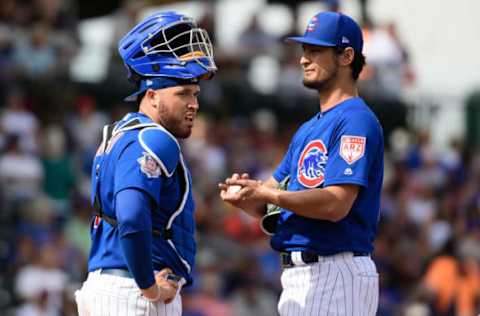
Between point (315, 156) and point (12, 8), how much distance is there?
902cm

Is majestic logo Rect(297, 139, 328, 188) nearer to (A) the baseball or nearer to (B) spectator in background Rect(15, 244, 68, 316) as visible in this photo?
(A) the baseball

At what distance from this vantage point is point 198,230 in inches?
533

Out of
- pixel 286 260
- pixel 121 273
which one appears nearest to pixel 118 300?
pixel 121 273

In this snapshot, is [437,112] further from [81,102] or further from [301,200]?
[301,200]

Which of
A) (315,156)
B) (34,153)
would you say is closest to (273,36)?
(34,153)

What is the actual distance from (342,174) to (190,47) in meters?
0.94

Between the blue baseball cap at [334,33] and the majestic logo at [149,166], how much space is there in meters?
1.13

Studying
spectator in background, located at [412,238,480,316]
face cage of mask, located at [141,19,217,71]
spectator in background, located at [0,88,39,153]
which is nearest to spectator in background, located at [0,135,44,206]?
spectator in background, located at [0,88,39,153]

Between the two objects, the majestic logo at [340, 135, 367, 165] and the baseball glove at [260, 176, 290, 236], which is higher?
the majestic logo at [340, 135, 367, 165]

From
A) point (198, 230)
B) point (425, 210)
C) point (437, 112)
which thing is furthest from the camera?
point (437, 112)

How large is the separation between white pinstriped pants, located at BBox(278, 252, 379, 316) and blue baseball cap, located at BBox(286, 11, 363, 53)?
1046 mm

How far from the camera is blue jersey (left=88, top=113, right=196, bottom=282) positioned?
17.3ft

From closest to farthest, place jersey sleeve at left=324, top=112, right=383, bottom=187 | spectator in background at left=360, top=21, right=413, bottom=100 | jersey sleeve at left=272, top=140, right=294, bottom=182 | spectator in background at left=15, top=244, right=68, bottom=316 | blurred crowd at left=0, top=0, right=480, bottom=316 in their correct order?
jersey sleeve at left=324, top=112, right=383, bottom=187
jersey sleeve at left=272, top=140, right=294, bottom=182
spectator in background at left=15, top=244, right=68, bottom=316
blurred crowd at left=0, top=0, right=480, bottom=316
spectator in background at left=360, top=21, right=413, bottom=100

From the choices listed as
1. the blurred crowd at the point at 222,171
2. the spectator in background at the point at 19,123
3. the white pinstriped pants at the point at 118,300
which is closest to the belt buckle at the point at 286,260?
the white pinstriped pants at the point at 118,300
